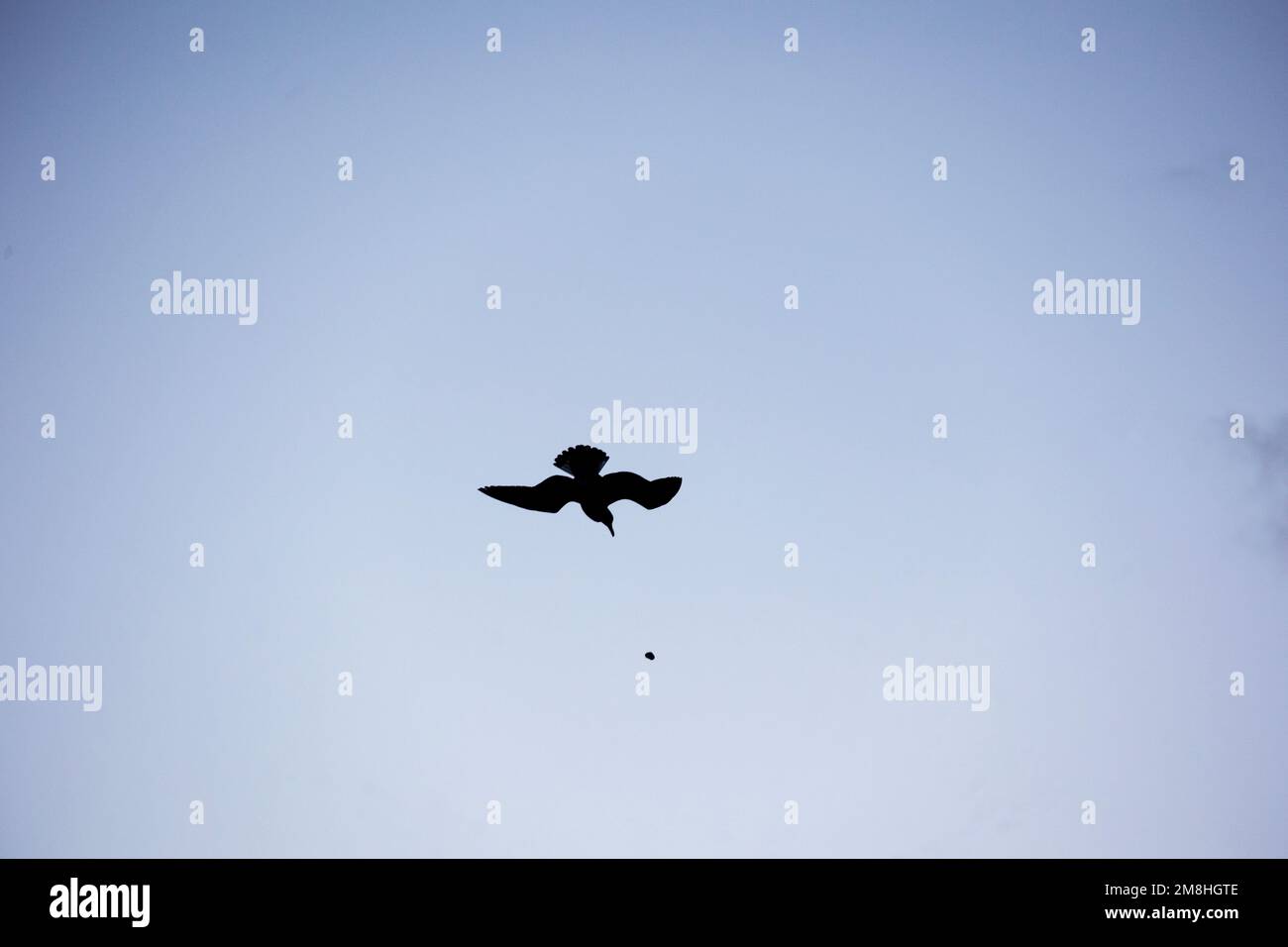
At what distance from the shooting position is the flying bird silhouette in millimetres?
13273

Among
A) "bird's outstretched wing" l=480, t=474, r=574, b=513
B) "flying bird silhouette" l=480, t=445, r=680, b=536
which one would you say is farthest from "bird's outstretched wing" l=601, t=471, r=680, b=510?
"bird's outstretched wing" l=480, t=474, r=574, b=513

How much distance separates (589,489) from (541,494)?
2.06 ft

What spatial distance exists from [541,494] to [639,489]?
1266 millimetres

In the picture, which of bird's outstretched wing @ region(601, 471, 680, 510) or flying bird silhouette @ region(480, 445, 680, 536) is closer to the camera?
flying bird silhouette @ region(480, 445, 680, 536)

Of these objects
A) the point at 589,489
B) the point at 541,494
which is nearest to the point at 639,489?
the point at 589,489

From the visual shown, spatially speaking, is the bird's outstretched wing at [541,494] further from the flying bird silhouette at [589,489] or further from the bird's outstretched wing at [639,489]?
the bird's outstretched wing at [639,489]

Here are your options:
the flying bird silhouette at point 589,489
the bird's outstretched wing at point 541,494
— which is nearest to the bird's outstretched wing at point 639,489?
the flying bird silhouette at point 589,489

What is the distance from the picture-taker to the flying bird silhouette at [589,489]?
43.5 ft

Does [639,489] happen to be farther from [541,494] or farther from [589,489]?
[541,494]

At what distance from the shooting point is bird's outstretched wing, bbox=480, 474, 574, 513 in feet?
44.6

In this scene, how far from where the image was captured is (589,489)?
1367 cm

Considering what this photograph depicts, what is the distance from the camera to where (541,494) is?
13.8 meters

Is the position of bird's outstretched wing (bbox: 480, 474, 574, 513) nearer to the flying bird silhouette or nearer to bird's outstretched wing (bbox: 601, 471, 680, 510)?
the flying bird silhouette
